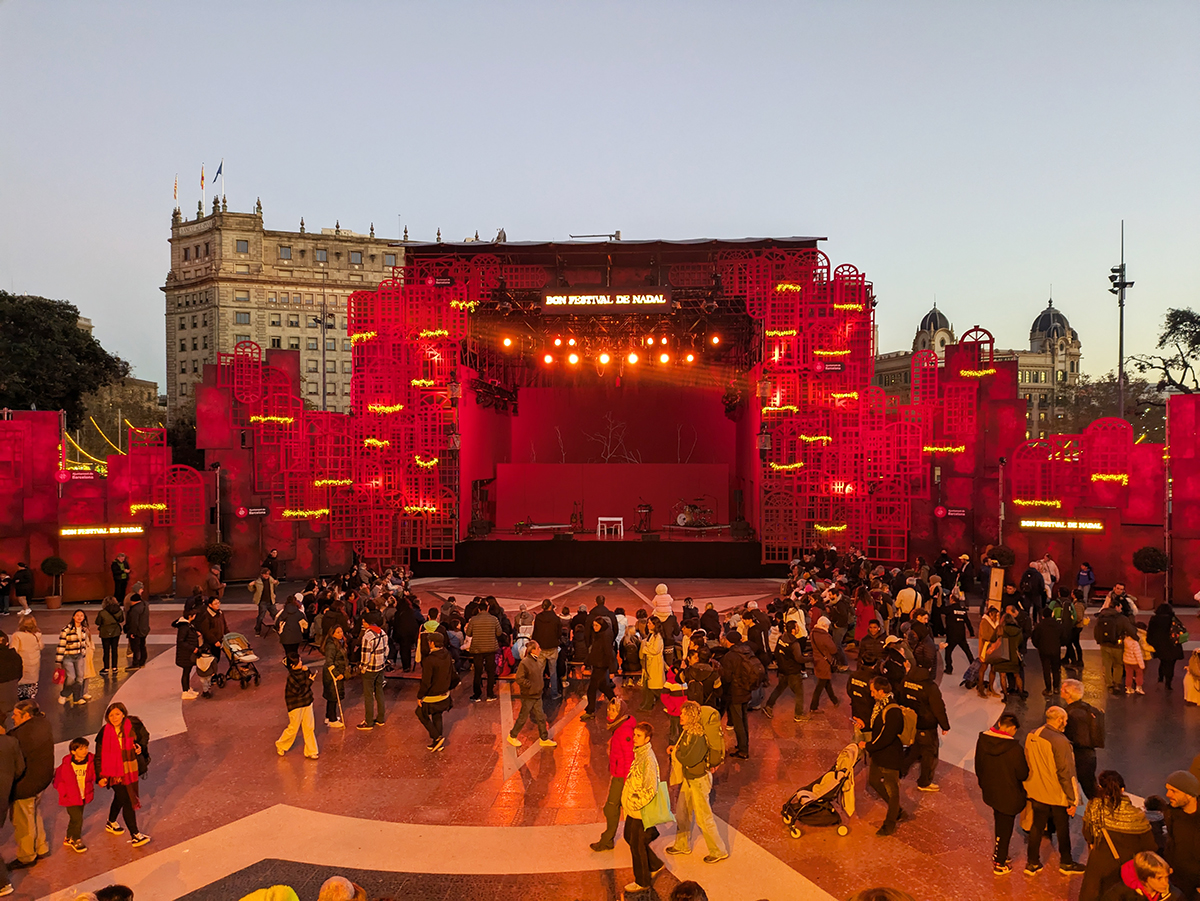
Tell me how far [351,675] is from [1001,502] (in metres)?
18.1

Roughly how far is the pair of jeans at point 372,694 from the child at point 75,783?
3651 millimetres

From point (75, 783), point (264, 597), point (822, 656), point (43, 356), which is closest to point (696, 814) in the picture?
point (822, 656)

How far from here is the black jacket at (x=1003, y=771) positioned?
6270mm

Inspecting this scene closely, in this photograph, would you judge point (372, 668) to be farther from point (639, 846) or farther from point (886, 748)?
point (886, 748)

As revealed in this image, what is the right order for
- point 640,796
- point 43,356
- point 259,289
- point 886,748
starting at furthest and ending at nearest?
point 259,289 < point 43,356 < point 886,748 < point 640,796

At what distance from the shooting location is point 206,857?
707cm

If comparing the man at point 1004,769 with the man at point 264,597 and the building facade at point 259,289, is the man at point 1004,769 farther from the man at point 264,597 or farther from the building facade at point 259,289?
the building facade at point 259,289

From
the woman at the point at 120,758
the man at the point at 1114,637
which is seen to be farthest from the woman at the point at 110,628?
the man at the point at 1114,637

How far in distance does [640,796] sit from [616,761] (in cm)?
44

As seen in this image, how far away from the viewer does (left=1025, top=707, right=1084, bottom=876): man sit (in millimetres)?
6207

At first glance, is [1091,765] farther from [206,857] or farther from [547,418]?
[547,418]

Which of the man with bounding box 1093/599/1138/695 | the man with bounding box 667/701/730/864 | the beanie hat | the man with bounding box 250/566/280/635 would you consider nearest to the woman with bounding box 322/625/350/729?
the man with bounding box 667/701/730/864

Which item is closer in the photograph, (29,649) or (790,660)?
(790,660)

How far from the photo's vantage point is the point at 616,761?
6.52 meters
